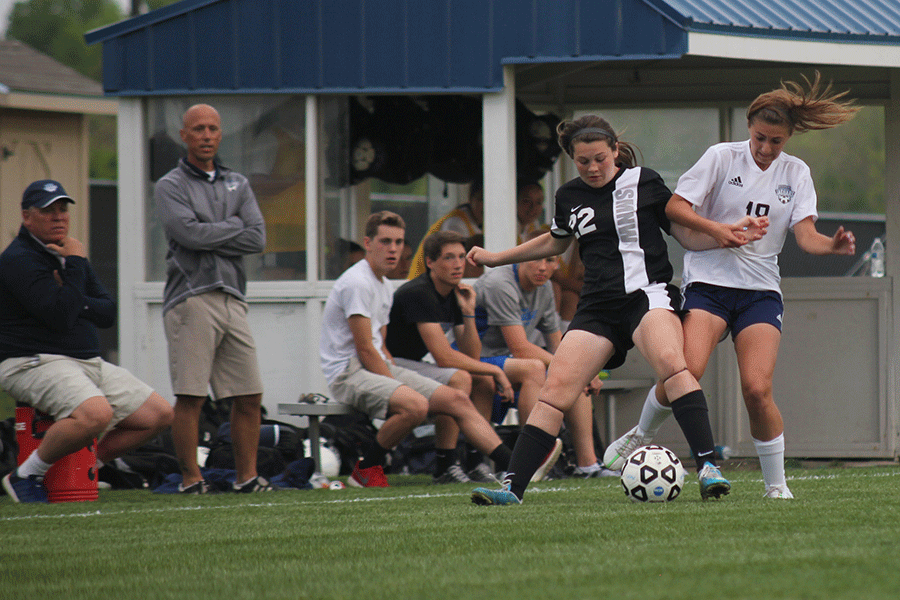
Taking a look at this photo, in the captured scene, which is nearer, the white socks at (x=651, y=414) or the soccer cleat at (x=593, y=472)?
the white socks at (x=651, y=414)

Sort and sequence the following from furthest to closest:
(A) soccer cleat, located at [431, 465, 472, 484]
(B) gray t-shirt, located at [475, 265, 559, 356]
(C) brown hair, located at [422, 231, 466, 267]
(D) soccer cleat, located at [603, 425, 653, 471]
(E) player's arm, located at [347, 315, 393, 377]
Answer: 1. (B) gray t-shirt, located at [475, 265, 559, 356]
2. (C) brown hair, located at [422, 231, 466, 267]
3. (E) player's arm, located at [347, 315, 393, 377]
4. (A) soccer cleat, located at [431, 465, 472, 484]
5. (D) soccer cleat, located at [603, 425, 653, 471]

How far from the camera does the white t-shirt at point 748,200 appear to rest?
5922 millimetres

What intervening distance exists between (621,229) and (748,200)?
0.67m

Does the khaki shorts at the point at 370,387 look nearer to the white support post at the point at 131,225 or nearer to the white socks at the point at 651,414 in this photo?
the white socks at the point at 651,414

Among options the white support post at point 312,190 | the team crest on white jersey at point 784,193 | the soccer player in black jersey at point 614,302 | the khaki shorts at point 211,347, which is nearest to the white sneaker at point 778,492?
the soccer player in black jersey at point 614,302

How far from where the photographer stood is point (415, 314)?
27.5 feet

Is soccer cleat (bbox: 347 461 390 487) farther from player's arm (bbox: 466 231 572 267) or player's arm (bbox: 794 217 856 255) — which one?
player's arm (bbox: 794 217 856 255)

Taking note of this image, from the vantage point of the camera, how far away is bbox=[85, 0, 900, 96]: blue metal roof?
29.1 ft

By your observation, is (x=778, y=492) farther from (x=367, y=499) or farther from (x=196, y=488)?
(x=196, y=488)

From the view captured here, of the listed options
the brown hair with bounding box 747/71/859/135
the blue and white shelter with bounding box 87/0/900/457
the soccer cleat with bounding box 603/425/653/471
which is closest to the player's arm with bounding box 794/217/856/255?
the brown hair with bounding box 747/71/859/135

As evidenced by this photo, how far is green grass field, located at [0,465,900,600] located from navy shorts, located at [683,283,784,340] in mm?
800

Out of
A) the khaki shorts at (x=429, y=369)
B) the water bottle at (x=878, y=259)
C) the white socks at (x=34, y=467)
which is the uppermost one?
the water bottle at (x=878, y=259)

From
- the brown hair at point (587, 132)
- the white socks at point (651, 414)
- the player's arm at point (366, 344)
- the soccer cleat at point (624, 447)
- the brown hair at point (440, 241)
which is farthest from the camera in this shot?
the brown hair at point (440, 241)

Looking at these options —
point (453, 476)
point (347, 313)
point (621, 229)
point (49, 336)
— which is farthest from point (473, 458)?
point (621, 229)
